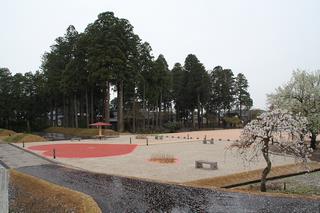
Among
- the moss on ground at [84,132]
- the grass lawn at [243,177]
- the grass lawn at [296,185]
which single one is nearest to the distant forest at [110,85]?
the moss on ground at [84,132]

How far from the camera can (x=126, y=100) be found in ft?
245

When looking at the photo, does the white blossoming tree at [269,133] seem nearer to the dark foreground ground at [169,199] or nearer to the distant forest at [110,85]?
the dark foreground ground at [169,199]

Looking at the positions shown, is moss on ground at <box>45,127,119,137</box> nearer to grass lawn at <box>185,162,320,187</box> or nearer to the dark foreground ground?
grass lawn at <box>185,162,320,187</box>

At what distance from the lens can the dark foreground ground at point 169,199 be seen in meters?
10.7

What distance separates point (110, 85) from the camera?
184ft

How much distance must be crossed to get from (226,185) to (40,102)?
6037cm

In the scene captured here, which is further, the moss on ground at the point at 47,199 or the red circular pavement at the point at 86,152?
the red circular pavement at the point at 86,152

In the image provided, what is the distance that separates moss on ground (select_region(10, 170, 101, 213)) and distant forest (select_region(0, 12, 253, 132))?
3490 cm

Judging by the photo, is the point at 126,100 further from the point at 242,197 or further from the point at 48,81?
the point at 242,197

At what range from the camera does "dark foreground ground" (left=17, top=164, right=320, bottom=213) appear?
10.7 meters

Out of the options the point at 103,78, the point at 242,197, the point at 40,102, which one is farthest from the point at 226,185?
the point at 40,102

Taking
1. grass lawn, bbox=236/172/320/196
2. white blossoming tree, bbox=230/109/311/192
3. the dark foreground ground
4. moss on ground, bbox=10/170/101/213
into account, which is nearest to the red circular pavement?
the dark foreground ground

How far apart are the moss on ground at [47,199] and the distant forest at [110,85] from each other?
115ft

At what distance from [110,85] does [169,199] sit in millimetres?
45482
